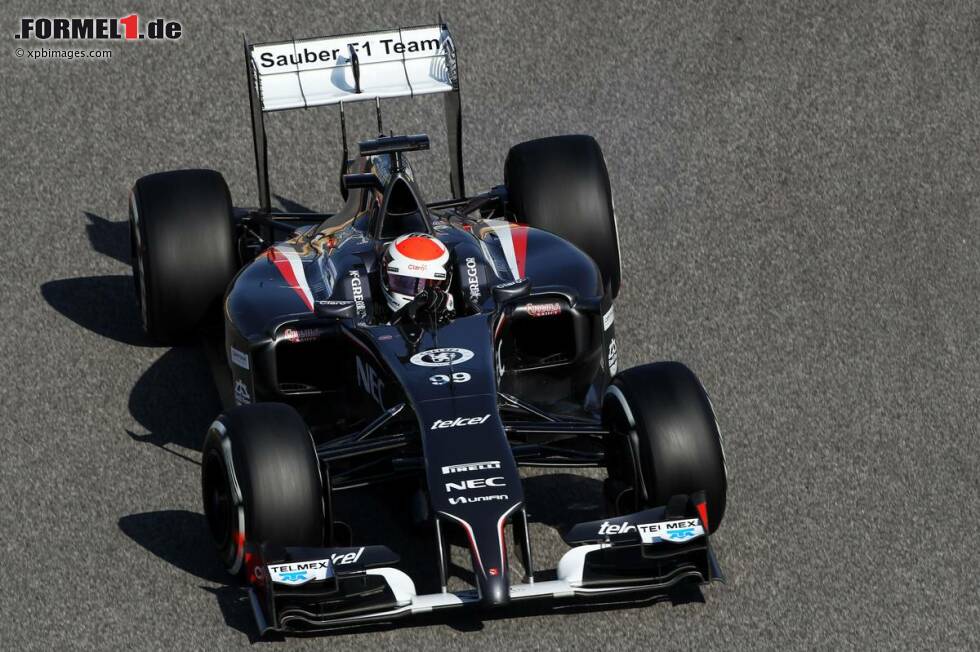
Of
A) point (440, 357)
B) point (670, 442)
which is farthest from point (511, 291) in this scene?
point (670, 442)

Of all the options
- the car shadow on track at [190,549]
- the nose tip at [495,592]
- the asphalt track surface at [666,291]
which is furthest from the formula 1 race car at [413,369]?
the asphalt track surface at [666,291]

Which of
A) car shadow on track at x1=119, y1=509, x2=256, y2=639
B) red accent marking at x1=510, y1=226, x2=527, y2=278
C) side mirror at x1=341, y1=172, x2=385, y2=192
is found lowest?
car shadow on track at x1=119, y1=509, x2=256, y2=639

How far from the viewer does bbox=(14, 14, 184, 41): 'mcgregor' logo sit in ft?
56.7

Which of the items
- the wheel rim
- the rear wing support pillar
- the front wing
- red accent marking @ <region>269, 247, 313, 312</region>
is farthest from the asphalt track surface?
the rear wing support pillar

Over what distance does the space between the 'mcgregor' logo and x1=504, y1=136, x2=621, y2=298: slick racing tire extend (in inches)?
219

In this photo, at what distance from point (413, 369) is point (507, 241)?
1.83 m

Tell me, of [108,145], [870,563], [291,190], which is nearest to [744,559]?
[870,563]

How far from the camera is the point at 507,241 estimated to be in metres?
12.0

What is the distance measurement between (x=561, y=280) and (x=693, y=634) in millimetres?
2567

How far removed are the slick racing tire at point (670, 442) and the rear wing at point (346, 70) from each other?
3.87m

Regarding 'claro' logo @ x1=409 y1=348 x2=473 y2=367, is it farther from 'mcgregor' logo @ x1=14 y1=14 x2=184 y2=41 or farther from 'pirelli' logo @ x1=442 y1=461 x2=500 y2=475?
'mcgregor' logo @ x1=14 y1=14 x2=184 y2=41

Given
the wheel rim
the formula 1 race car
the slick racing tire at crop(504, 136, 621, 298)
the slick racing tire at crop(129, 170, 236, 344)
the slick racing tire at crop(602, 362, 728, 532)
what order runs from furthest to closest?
the slick racing tire at crop(504, 136, 621, 298), the slick racing tire at crop(129, 170, 236, 344), the wheel rim, the slick racing tire at crop(602, 362, 728, 532), the formula 1 race car

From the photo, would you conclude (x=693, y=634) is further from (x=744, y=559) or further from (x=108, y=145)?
(x=108, y=145)

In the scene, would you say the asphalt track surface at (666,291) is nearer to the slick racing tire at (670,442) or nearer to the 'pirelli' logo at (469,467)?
the slick racing tire at (670,442)
